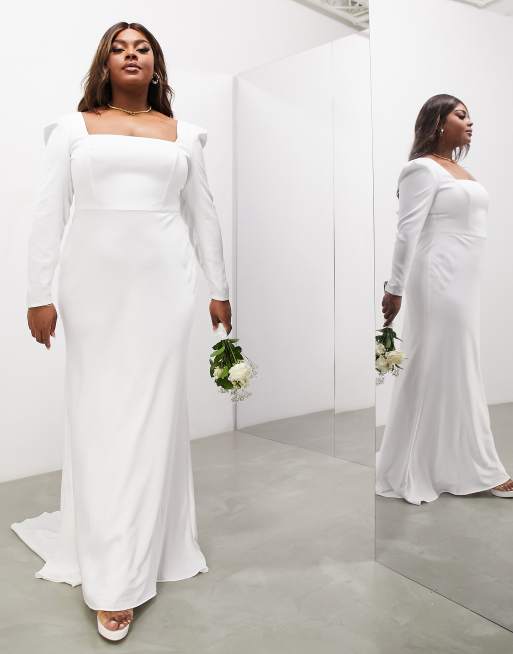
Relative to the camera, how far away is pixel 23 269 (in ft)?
11.9

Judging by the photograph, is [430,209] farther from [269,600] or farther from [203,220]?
[269,600]

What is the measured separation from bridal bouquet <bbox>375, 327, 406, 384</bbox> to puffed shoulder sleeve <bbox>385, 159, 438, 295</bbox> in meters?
0.15

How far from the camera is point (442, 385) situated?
204 cm

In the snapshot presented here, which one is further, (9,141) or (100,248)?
(9,141)

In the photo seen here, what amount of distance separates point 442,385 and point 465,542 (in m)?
0.51

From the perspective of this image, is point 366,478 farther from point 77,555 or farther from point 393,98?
point 393,98

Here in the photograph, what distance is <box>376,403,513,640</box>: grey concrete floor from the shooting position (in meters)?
1.94

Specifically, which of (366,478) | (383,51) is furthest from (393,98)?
(366,478)

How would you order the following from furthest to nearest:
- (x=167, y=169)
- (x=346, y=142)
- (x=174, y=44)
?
(x=174, y=44), (x=346, y=142), (x=167, y=169)

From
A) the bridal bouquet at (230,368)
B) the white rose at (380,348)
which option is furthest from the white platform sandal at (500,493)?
the bridal bouquet at (230,368)

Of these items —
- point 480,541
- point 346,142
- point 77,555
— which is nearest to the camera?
point 480,541

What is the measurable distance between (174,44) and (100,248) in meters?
2.69

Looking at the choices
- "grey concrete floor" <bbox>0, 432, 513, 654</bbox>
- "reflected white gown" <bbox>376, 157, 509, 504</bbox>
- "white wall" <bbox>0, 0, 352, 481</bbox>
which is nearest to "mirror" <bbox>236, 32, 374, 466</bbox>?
"white wall" <bbox>0, 0, 352, 481</bbox>

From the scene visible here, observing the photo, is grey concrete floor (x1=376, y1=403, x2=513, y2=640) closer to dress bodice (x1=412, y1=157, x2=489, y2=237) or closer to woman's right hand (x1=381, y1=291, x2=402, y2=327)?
woman's right hand (x1=381, y1=291, x2=402, y2=327)
